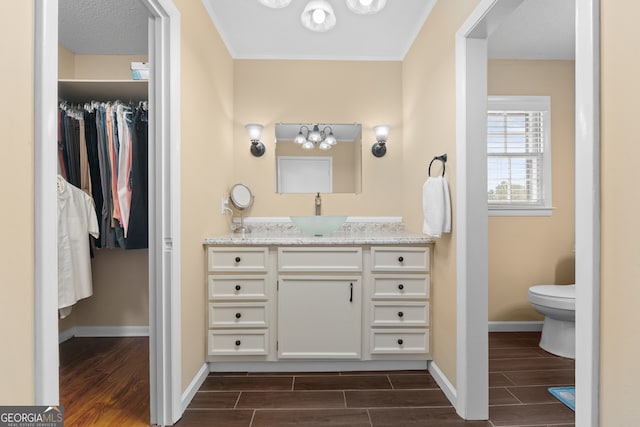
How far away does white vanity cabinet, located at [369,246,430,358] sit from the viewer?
235cm

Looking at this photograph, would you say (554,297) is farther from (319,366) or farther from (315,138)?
(315,138)

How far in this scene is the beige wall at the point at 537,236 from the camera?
315cm

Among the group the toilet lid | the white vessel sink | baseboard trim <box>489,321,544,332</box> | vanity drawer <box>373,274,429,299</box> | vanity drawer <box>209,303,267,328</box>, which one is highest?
the white vessel sink

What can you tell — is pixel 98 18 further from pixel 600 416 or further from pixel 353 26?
pixel 600 416

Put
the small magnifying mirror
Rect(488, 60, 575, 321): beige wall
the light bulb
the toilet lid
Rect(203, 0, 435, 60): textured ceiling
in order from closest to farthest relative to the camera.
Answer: the light bulb, Rect(203, 0, 435, 60): textured ceiling, the toilet lid, the small magnifying mirror, Rect(488, 60, 575, 321): beige wall

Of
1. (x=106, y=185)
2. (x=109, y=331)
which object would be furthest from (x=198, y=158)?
(x=109, y=331)

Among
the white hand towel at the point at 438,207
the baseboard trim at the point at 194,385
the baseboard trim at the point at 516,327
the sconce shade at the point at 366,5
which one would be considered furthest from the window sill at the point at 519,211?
the baseboard trim at the point at 194,385

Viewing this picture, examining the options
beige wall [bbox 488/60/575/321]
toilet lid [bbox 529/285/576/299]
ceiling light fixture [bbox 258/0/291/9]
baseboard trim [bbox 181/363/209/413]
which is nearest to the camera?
baseboard trim [bbox 181/363/209/413]

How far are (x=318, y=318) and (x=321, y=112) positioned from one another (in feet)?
6.03

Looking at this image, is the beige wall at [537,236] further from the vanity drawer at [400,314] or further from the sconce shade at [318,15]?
the sconce shade at [318,15]

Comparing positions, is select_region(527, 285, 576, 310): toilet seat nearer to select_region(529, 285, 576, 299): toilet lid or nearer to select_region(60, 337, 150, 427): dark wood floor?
select_region(529, 285, 576, 299): toilet lid

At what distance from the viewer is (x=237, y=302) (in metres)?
2.33

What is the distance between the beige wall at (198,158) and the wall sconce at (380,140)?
136 cm

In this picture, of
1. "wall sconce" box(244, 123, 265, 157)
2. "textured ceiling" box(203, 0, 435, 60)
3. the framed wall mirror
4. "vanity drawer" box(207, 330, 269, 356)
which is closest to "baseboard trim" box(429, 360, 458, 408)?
"vanity drawer" box(207, 330, 269, 356)
